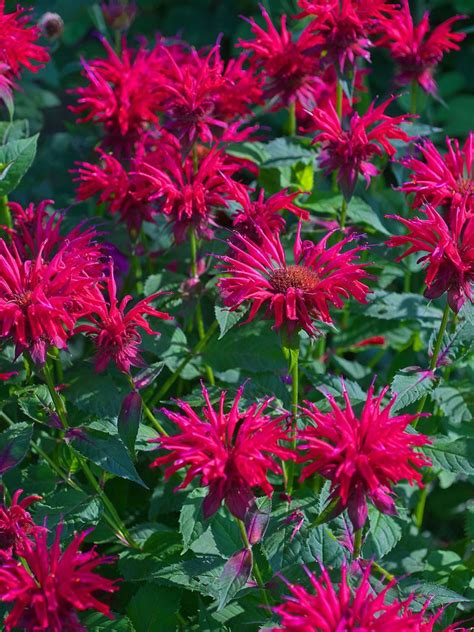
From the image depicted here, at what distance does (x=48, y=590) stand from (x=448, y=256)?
0.61 metres

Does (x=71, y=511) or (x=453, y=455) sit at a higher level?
(x=453, y=455)

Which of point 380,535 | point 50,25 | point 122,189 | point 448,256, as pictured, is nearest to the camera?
point 448,256

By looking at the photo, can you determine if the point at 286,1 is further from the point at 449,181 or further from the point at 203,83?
the point at 449,181

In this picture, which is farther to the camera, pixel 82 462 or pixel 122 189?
pixel 122 189

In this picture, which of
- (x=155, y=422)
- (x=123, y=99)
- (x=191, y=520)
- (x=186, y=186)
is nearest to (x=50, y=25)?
(x=123, y=99)

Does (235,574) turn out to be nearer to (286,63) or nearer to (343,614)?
(343,614)

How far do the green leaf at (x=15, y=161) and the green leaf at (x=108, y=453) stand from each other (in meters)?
0.45

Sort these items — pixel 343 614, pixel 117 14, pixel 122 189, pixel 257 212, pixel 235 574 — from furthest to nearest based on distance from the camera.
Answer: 1. pixel 117 14
2. pixel 122 189
3. pixel 257 212
4. pixel 235 574
5. pixel 343 614

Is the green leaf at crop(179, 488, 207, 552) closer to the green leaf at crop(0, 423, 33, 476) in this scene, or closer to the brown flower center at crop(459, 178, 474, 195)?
the green leaf at crop(0, 423, 33, 476)

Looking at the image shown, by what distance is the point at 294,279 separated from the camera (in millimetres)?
1134

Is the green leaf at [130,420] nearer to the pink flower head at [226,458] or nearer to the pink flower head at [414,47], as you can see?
the pink flower head at [226,458]

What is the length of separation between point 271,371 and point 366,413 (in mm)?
479

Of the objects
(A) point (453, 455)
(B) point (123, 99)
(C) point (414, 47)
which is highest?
(C) point (414, 47)

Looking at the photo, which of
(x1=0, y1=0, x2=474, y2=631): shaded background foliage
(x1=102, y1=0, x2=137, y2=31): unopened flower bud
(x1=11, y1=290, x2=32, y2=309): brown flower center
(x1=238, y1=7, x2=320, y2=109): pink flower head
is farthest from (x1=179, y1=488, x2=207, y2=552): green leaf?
(x1=102, y1=0, x2=137, y2=31): unopened flower bud
